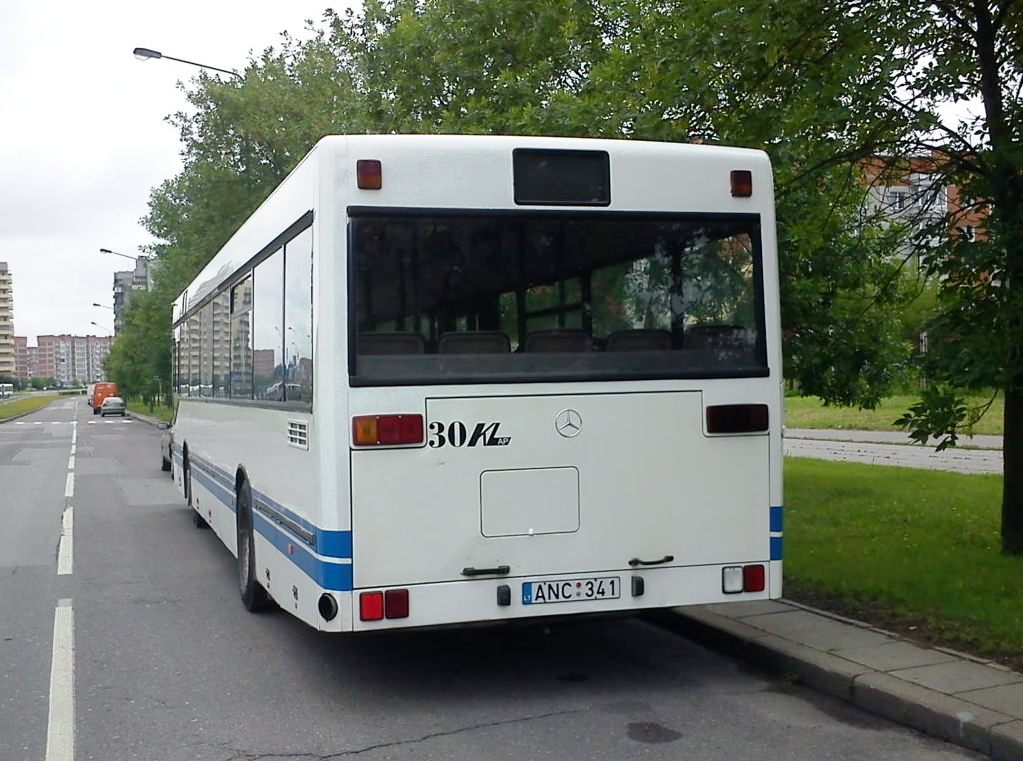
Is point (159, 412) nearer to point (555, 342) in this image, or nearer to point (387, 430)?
point (555, 342)

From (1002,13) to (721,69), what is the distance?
2.06 m

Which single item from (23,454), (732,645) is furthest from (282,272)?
(23,454)

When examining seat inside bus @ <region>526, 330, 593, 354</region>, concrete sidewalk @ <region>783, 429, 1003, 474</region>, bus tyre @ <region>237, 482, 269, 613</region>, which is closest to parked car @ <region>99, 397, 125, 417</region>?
concrete sidewalk @ <region>783, 429, 1003, 474</region>

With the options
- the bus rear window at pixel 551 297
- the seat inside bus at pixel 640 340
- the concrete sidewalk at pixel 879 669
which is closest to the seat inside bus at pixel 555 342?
the bus rear window at pixel 551 297

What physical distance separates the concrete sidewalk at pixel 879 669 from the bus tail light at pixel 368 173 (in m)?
3.41

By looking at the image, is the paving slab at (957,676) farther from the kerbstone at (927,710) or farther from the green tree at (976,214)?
the green tree at (976,214)

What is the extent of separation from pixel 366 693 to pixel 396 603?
89cm

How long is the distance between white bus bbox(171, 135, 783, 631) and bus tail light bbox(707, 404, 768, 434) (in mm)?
12

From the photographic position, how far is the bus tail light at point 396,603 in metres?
6.01

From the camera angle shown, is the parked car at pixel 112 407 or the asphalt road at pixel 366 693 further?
the parked car at pixel 112 407

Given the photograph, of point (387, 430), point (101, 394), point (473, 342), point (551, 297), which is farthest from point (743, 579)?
point (101, 394)

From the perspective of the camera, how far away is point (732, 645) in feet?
23.9

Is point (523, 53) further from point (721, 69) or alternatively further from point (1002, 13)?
point (1002, 13)

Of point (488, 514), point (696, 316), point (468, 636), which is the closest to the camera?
point (488, 514)
